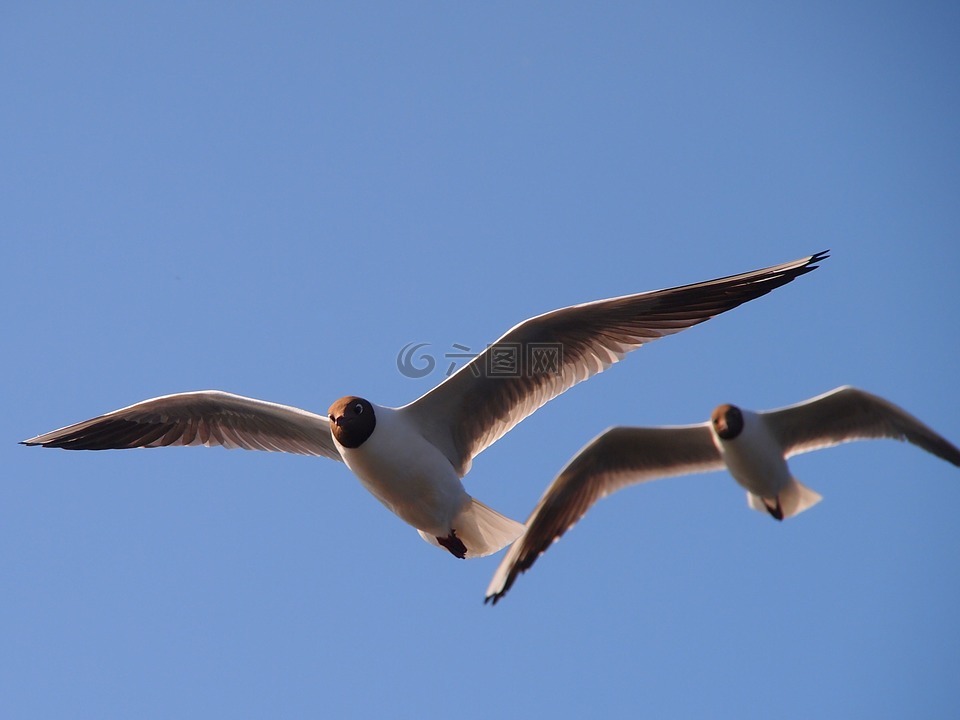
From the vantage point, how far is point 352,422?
7.18 metres

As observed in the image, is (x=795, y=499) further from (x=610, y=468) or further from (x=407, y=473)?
(x=407, y=473)

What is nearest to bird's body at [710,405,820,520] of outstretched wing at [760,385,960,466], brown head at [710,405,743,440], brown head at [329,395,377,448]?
brown head at [710,405,743,440]

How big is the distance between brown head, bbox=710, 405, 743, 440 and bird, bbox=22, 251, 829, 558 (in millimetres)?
2777

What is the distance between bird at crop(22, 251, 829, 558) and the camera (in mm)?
7070

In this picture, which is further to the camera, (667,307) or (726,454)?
(726,454)

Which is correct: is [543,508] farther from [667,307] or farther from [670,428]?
[667,307]

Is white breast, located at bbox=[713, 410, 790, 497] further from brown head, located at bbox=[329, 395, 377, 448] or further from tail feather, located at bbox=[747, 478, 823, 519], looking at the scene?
brown head, located at bbox=[329, 395, 377, 448]

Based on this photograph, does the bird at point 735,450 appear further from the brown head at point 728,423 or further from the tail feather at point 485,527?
the tail feather at point 485,527

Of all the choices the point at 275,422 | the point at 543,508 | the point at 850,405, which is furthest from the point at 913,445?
the point at 275,422

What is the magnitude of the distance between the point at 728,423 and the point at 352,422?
3.96m

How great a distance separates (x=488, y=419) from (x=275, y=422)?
1.61 metres

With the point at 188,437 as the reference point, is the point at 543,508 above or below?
below

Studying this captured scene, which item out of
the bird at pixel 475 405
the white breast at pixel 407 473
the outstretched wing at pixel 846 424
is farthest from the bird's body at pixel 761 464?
the white breast at pixel 407 473

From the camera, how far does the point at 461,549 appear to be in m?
7.62
